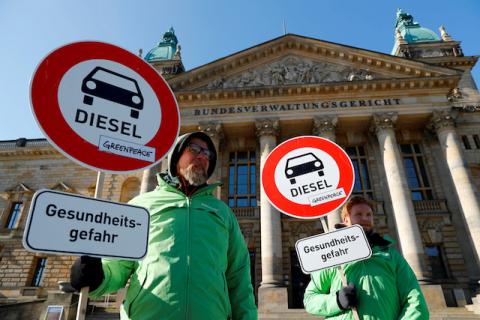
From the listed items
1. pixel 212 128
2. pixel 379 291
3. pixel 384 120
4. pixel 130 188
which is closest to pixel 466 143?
pixel 384 120

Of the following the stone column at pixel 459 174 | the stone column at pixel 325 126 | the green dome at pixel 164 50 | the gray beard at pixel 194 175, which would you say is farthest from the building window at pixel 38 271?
the stone column at pixel 459 174

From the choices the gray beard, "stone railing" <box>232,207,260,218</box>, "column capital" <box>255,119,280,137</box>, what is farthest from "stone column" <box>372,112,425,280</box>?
the gray beard

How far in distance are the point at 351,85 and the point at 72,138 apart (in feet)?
66.5

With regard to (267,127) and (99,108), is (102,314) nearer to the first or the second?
(267,127)

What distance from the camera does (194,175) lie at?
2650 millimetres

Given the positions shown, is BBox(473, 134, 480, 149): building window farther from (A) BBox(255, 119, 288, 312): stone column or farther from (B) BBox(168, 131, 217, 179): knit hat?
(B) BBox(168, 131, 217, 179): knit hat

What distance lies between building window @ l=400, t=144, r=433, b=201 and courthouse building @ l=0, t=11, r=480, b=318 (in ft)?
0.22

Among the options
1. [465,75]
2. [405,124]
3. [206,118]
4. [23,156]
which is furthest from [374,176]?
[23,156]

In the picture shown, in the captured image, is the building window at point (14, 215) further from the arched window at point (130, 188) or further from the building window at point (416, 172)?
the building window at point (416, 172)

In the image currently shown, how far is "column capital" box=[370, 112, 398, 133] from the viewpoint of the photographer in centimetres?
1883

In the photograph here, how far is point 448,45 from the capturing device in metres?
29.5

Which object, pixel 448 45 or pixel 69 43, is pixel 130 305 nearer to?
pixel 69 43

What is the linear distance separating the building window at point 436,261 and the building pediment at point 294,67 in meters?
10.7

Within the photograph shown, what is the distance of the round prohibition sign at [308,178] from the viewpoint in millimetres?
3281
